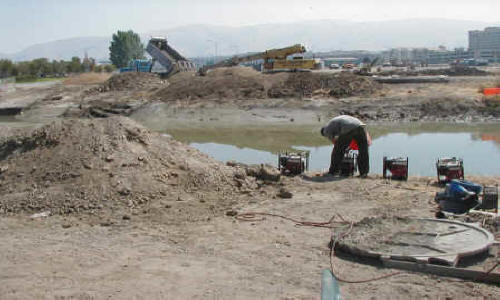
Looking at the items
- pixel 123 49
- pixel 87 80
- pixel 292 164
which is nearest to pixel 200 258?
pixel 292 164

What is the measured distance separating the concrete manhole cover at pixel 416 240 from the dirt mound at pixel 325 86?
26.7 metres

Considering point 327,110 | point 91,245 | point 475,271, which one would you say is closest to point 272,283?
point 475,271

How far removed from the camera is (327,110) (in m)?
32.7

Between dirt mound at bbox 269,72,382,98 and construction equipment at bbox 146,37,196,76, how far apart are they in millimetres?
14023

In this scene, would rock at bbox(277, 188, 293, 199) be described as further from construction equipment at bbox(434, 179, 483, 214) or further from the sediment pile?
the sediment pile

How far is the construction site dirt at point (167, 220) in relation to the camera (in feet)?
23.7

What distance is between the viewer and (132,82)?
45.6 m

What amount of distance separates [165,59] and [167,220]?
41.3m

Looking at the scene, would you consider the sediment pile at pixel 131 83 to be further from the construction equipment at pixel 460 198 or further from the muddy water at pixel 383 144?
the construction equipment at pixel 460 198

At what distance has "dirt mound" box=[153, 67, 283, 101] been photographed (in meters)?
37.8

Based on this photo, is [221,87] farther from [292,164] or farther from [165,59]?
[292,164]

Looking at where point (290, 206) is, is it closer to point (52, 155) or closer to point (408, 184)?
point (408, 184)

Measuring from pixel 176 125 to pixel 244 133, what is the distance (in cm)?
597

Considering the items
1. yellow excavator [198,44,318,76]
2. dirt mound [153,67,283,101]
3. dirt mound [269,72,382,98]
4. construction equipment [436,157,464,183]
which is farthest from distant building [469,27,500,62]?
construction equipment [436,157,464,183]
